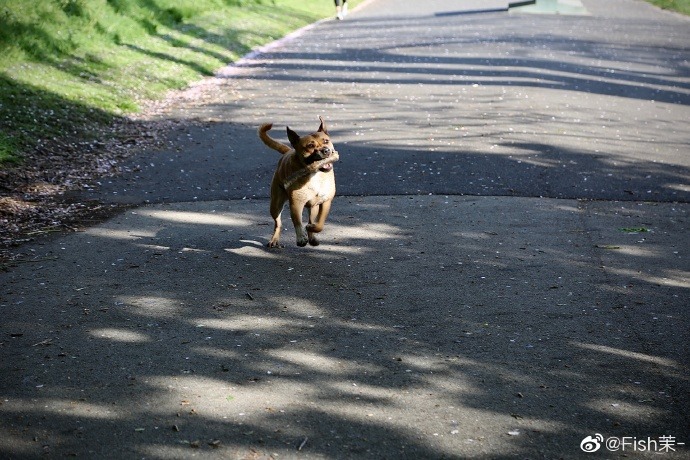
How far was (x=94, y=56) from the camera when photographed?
17.1 metres

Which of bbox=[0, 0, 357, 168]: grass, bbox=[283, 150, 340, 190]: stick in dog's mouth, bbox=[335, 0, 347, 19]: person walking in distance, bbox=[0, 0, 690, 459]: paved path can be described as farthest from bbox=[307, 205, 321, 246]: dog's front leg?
bbox=[335, 0, 347, 19]: person walking in distance

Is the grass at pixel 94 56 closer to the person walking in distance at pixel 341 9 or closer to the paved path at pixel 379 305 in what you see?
the paved path at pixel 379 305

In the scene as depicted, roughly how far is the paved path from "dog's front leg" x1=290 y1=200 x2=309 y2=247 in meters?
0.17

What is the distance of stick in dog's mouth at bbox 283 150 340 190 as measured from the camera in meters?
7.33

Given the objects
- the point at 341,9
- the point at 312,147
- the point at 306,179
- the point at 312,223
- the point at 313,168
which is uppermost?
the point at 312,147

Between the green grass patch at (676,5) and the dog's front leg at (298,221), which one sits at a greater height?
the green grass patch at (676,5)

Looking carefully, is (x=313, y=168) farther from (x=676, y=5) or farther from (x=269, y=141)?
(x=676, y=5)

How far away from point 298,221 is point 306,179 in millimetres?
385

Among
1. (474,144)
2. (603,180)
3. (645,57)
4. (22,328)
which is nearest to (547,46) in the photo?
(645,57)

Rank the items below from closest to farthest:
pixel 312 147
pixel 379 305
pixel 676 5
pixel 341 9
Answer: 1. pixel 379 305
2. pixel 312 147
3. pixel 341 9
4. pixel 676 5

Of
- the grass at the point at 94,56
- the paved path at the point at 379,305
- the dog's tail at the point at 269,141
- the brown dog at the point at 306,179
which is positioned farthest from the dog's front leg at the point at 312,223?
the grass at the point at 94,56

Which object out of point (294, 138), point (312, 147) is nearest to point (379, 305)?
point (312, 147)

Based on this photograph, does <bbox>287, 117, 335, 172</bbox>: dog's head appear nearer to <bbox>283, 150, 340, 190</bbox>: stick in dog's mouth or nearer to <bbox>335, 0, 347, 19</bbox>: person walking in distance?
<bbox>283, 150, 340, 190</bbox>: stick in dog's mouth

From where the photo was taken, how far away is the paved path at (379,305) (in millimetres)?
4934
